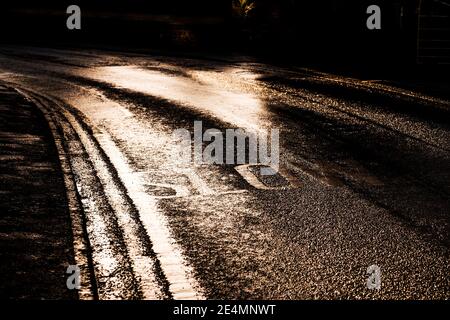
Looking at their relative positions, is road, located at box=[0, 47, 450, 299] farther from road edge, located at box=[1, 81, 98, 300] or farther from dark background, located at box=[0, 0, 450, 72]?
dark background, located at box=[0, 0, 450, 72]

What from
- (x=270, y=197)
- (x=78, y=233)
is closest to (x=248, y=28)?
(x=270, y=197)

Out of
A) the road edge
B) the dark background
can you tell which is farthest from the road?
the dark background

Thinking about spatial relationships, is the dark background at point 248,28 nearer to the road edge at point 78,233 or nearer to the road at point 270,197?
the road at point 270,197

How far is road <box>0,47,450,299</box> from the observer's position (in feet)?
18.2

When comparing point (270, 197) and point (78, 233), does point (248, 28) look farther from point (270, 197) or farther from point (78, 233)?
point (78, 233)

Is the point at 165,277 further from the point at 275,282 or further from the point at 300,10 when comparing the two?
the point at 300,10

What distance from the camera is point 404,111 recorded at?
1316 cm

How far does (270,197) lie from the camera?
7.73m

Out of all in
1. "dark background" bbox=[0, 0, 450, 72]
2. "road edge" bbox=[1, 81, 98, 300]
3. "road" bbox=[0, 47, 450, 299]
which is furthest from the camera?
"dark background" bbox=[0, 0, 450, 72]

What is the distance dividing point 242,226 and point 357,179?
2269 mm

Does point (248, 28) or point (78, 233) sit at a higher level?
point (248, 28)

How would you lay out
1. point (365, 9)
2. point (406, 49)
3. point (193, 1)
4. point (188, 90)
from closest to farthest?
point (188, 90) → point (406, 49) → point (365, 9) → point (193, 1)

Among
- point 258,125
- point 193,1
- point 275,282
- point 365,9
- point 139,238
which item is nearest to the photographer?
point 275,282
